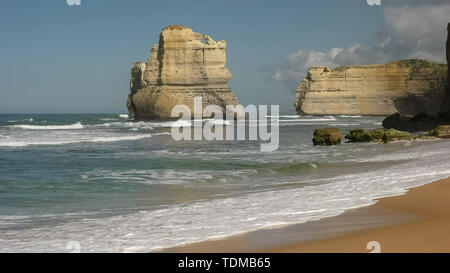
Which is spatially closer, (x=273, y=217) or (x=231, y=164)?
(x=273, y=217)

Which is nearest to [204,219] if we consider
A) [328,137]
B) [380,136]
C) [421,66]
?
[328,137]

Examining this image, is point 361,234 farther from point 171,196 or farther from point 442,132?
point 442,132

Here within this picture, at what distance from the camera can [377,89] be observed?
335ft

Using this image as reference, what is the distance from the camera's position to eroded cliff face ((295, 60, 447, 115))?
95375 mm

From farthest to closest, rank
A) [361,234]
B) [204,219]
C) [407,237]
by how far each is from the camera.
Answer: [204,219] < [361,234] < [407,237]

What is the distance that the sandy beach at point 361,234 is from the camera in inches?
183

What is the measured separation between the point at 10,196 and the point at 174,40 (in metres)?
65.1

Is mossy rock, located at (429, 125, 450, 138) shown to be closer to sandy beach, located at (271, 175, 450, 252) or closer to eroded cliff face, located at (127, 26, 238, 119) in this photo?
sandy beach, located at (271, 175, 450, 252)

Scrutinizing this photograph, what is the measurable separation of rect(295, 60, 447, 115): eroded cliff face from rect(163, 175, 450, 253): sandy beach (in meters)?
93.5

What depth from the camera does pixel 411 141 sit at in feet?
74.2

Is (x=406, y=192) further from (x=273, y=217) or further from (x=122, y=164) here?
(x=122, y=164)

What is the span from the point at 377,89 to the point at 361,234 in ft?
335

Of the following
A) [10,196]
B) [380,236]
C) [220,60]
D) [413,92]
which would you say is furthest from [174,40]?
[380,236]

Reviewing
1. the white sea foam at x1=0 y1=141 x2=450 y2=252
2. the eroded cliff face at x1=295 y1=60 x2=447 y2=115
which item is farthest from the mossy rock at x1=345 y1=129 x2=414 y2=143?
the eroded cliff face at x1=295 y1=60 x2=447 y2=115
